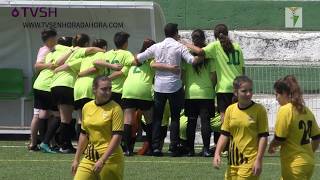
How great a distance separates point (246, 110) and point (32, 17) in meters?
7.83

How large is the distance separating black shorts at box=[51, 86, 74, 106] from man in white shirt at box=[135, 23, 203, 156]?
120 cm

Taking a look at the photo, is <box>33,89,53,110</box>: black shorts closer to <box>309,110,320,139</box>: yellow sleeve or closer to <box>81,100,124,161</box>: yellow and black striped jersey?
<box>81,100,124,161</box>: yellow and black striped jersey

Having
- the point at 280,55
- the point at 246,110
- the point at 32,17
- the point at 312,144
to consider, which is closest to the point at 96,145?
the point at 246,110

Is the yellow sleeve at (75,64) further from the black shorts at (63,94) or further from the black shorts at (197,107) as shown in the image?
the black shorts at (197,107)

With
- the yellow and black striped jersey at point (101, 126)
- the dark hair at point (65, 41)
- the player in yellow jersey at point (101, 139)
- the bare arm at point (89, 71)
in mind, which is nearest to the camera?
the player in yellow jersey at point (101, 139)

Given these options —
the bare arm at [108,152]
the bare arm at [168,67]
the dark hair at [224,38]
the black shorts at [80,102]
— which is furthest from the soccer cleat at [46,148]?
the bare arm at [108,152]

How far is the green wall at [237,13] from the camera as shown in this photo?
2320 centimetres

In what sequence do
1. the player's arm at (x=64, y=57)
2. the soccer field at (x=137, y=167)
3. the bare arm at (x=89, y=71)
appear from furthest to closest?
1. the player's arm at (x=64, y=57)
2. the bare arm at (x=89, y=71)
3. the soccer field at (x=137, y=167)

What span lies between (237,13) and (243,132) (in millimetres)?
15278

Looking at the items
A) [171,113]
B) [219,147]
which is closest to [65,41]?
[171,113]

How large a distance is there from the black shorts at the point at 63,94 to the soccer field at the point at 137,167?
81 cm

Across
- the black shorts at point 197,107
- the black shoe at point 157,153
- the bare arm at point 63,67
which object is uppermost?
the bare arm at point 63,67

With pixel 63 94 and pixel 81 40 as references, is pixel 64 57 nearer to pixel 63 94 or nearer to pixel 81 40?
pixel 81 40

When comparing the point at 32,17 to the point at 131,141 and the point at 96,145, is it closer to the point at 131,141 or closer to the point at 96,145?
the point at 131,141
